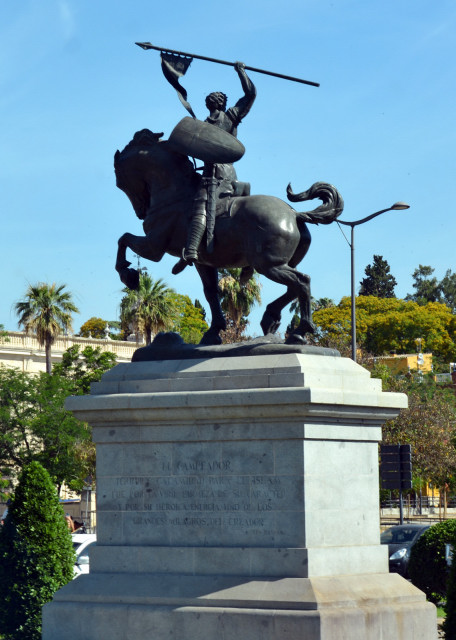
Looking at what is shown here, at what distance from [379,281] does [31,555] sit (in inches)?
4029

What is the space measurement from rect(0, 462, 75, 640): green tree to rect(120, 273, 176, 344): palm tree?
1572 inches

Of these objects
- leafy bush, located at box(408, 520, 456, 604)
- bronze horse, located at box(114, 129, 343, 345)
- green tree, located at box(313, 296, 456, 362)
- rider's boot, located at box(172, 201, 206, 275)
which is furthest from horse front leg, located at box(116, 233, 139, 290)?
green tree, located at box(313, 296, 456, 362)

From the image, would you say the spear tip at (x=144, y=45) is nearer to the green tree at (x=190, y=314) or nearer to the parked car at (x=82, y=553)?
the parked car at (x=82, y=553)

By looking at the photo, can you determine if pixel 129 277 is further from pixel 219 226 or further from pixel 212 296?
pixel 219 226

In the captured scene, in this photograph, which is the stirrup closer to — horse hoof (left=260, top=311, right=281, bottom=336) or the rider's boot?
the rider's boot

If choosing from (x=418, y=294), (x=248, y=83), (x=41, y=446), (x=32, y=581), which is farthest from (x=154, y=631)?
(x=418, y=294)

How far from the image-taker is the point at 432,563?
60.9 feet

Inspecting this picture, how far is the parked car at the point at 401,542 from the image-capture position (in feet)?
→ 78.4

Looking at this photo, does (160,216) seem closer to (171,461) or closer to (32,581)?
(171,461)

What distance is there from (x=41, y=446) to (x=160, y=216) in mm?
37278

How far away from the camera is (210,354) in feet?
40.8

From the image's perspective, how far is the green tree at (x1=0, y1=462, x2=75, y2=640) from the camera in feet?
48.4

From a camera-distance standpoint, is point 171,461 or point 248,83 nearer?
point 171,461

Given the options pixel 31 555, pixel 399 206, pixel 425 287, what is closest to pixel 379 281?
pixel 425 287
